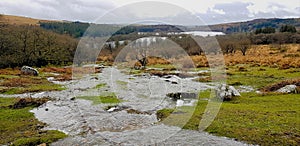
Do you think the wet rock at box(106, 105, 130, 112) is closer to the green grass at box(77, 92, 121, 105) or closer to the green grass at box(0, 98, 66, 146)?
the green grass at box(77, 92, 121, 105)

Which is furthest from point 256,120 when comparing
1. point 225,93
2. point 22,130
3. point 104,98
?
point 104,98

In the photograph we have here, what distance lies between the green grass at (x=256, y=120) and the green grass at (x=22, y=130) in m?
7.07

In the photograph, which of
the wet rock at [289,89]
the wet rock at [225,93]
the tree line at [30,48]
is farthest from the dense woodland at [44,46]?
the wet rock at [289,89]

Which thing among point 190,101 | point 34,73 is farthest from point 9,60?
point 190,101

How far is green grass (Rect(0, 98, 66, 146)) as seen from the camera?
14.8 meters

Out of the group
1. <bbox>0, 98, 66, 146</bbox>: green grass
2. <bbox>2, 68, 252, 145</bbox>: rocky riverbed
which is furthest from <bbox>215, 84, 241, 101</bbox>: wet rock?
<bbox>0, 98, 66, 146</bbox>: green grass

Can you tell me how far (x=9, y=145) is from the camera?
14250mm

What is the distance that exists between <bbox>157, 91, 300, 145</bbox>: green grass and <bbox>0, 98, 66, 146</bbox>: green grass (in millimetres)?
7073

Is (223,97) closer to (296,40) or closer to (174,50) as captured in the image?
(174,50)

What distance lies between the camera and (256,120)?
636 inches

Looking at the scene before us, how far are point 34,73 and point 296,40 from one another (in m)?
90.3

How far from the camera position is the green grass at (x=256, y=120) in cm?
1356

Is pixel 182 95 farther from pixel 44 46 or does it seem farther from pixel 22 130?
pixel 44 46

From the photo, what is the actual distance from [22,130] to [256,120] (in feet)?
45.4
